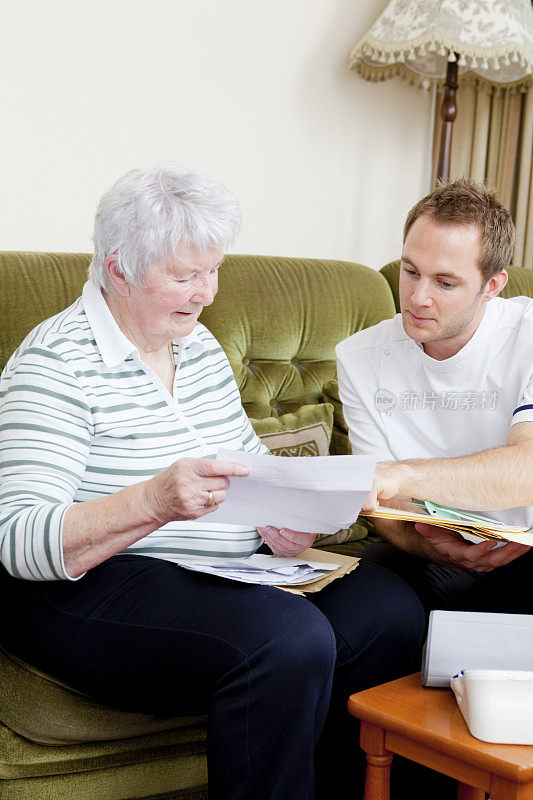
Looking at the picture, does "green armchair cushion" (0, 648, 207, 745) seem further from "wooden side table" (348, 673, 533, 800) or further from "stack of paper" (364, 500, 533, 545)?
"stack of paper" (364, 500, 533, 545)

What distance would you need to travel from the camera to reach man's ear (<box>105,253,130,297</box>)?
1.40 meters

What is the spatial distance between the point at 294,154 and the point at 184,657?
1.92 meters

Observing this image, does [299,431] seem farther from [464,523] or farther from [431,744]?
[431,744]

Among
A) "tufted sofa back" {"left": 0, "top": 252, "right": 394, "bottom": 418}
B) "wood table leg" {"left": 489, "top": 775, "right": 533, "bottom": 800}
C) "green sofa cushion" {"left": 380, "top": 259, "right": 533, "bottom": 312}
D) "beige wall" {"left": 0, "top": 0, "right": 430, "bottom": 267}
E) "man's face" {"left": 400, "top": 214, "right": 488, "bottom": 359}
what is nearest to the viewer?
"wood table leg" {"left": 489, "top": 775, "right": 533, "bottom": 800}

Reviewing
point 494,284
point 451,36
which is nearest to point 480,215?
point 494,284

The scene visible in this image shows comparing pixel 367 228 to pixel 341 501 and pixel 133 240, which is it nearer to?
pixel 133 240

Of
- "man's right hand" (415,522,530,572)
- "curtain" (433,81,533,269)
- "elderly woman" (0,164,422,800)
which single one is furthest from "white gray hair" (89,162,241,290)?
"curtain" (433,81,533,269)

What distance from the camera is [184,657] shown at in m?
1.18

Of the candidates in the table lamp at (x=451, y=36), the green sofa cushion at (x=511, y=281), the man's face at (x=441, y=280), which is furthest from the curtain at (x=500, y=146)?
the man's face at (x=441, y=280)

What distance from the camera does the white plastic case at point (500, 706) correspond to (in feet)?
3.42

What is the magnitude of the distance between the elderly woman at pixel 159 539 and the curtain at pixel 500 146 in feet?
5.96

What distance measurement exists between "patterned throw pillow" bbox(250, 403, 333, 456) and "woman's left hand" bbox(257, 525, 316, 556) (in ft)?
1.60

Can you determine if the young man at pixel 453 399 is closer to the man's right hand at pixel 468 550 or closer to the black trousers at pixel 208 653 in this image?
the man's right hand at pixel 468 550

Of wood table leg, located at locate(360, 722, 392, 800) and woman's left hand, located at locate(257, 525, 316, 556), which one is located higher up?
woman's left hand, located at locate(257, 525, 316, 556)
